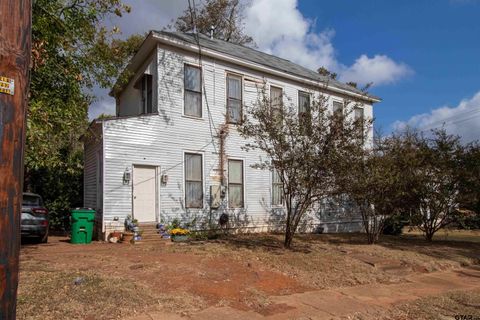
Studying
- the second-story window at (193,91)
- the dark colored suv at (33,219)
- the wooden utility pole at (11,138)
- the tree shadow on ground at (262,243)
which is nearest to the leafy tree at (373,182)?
the tree shadow on ground at (262,243)

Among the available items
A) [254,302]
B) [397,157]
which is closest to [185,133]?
[397,157]

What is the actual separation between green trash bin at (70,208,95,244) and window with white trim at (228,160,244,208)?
504 centimetres

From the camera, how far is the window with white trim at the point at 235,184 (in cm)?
1493

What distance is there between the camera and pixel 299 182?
1057 centimetres

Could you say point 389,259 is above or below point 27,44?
below

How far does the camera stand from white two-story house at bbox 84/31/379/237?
41.1ft

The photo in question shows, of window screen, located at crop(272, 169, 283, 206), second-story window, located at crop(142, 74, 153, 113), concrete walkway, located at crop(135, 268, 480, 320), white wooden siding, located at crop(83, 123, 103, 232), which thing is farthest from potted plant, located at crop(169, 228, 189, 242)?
concrete walkway, located at crop(135, 268, 480, 320)

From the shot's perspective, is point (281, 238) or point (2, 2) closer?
point (2, 2)

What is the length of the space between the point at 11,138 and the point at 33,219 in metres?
10.6

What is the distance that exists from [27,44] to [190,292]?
5430 millimetres

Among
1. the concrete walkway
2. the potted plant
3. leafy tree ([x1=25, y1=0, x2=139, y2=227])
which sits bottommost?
the concrete walkway

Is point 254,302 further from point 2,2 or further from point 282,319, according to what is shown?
point 2,2

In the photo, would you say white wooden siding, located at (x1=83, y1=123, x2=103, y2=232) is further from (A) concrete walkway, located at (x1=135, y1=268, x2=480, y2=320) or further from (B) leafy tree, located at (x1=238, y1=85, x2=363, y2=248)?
(A) concrete walkway, located at (x1=135, y1=268, x2=480, y2=320)

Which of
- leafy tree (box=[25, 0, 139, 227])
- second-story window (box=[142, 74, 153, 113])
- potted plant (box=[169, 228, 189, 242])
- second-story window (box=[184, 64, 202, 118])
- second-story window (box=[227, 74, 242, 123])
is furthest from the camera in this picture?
second-story window (box=[227, 74, 242, 123])
